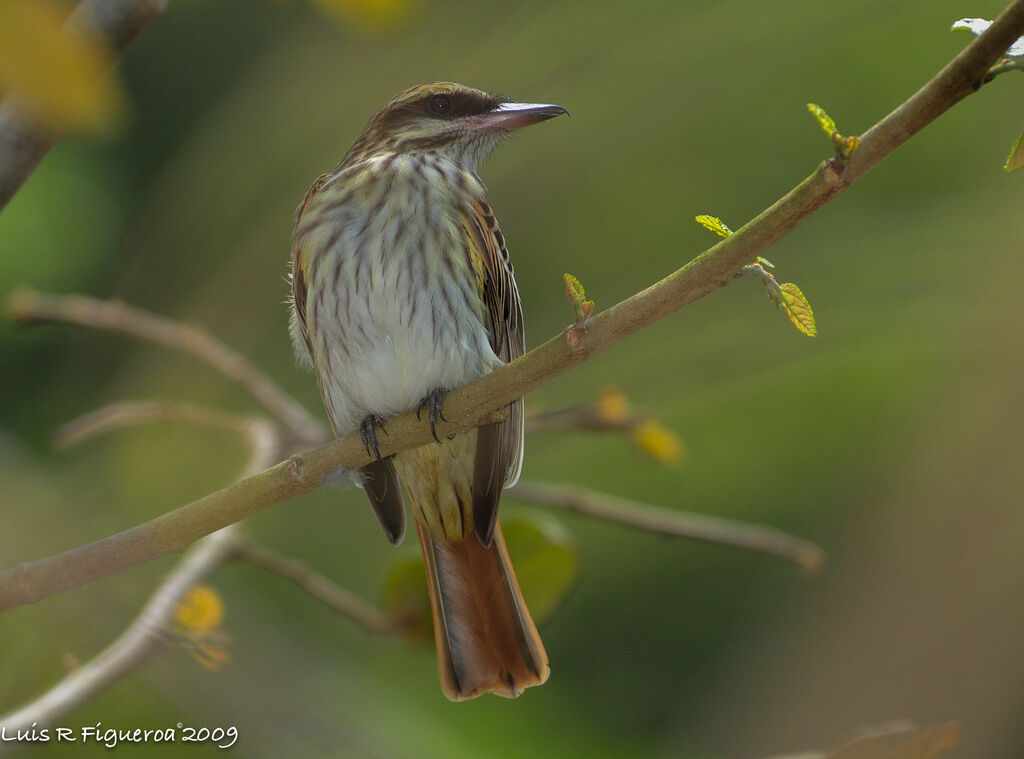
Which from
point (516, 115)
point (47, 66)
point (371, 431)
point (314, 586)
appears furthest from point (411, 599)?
point (47, 66)

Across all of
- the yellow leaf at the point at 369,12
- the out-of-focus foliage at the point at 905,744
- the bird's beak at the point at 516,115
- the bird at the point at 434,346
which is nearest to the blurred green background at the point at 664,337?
the bird at the point at 434,346

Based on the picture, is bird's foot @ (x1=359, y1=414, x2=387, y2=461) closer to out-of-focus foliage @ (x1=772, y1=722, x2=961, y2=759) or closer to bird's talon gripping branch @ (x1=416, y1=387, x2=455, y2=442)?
bird's talon gripping branch @ (x1=416, y1=387, x2=455, y2=442)

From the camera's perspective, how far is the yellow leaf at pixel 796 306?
120cm

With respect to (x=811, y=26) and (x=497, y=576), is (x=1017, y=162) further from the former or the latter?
(x=811, y=26)

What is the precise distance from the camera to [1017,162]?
105 centimetres

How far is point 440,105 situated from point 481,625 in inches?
42.4

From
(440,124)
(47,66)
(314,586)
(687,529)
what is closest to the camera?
(47,66)

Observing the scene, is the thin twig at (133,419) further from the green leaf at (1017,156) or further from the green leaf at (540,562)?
the green leaf at (1017,156)

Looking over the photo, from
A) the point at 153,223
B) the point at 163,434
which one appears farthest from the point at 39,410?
the point at 153,223

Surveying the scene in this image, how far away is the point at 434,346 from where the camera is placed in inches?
77.4

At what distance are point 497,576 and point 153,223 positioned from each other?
124 centimetres

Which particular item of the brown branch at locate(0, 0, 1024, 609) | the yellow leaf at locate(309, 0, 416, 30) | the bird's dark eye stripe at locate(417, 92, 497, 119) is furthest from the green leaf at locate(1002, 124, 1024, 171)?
the bird's dark eye stripe at locate(417, 92, 497, 119)

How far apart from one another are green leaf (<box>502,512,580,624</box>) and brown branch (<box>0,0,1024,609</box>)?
52 cm

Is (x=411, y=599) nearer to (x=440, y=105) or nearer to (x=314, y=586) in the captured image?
(x=314, y=586)
